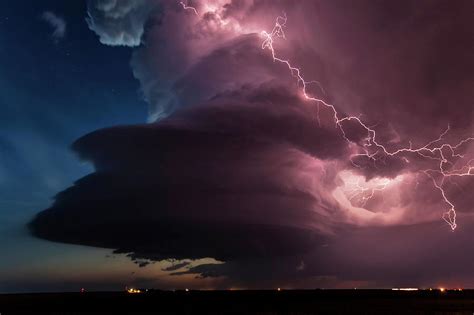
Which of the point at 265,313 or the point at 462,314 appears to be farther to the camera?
the point at 265,313

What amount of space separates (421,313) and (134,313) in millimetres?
35521

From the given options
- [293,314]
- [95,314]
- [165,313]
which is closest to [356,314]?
[293,314]

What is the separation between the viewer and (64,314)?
6028 cm

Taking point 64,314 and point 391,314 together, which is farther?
point 64,314

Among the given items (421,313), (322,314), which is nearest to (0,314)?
(322,314)

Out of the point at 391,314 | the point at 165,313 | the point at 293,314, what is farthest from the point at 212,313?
the point at 391,314

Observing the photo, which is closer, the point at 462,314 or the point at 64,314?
the point at 462,314

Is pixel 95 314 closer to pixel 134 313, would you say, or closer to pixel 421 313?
pixel 134 313

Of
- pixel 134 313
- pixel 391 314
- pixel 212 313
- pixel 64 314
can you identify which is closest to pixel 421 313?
pixel 391 314

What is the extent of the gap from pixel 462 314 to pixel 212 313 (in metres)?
28.8

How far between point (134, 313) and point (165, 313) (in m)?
4.20

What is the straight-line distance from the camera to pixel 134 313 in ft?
198

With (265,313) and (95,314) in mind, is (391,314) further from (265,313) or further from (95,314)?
(95,314)

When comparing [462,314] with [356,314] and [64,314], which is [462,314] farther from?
[64,314]
